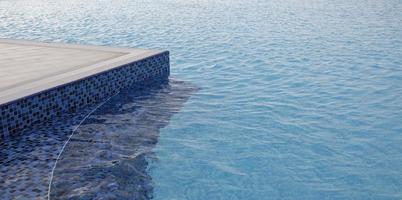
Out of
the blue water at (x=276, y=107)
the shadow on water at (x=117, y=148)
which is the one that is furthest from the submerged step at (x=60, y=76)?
the blue water at (x=276, y=107)

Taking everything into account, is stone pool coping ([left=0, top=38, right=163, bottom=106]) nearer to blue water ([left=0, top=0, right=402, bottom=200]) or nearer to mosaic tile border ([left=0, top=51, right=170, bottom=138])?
Answer: mosaic tile border ([left=0, top=51, right=170, bottom=138])

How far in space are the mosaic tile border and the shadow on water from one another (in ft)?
0.83

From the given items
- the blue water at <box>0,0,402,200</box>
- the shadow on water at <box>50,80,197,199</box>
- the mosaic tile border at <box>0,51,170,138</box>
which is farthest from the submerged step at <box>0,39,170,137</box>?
the blue water at <box>0,0,402,200</box>

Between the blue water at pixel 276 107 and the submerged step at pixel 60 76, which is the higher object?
the submerged step at pixel 60 76

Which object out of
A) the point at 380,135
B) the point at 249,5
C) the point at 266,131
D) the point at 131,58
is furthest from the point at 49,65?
the point at 249,5

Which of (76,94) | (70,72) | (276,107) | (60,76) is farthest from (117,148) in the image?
(276,107)

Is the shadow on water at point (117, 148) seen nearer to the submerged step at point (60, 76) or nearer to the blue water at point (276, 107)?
the blue water at point (276, 107)

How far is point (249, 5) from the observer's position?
23719 millimetres

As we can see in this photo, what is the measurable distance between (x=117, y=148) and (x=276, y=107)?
112 inches

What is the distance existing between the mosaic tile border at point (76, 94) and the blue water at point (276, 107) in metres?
0.89

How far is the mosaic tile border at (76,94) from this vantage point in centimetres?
585

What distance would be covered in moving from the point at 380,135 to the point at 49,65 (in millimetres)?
5294

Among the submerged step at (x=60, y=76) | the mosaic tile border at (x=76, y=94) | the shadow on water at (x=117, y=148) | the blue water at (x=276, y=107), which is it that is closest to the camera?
the shadow on water at (x=117, y=148)

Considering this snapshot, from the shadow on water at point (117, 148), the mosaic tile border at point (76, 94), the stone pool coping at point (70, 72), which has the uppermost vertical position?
the stone pool coping at point (70, 72)
